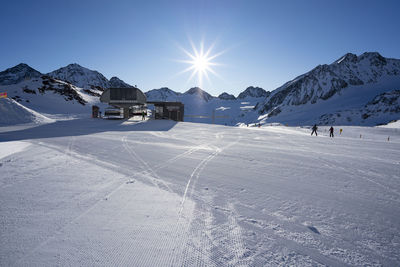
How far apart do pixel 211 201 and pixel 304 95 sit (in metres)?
157

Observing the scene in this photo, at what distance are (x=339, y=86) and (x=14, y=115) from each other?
168m

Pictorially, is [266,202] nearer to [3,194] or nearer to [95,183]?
[95,183]

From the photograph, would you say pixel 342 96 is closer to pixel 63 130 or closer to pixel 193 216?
pixel 63 130

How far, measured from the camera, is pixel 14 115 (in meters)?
19.9

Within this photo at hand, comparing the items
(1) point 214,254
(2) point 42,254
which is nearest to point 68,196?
(2) point 42,254

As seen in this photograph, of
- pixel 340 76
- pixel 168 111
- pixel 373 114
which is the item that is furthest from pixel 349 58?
pixel 168 111

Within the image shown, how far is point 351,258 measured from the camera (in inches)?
90.1

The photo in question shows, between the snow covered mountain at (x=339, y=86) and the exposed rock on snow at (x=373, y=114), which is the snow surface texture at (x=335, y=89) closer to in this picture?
the snow covered mountain at (x=339, y=86)

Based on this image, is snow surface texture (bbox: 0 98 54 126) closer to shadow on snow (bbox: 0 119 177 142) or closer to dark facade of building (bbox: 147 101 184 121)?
shadow on snow (bbox: 0 119 177 142)

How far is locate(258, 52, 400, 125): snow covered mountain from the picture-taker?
117688mm

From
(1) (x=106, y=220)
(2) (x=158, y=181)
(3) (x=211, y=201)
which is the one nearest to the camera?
(1) (x=106, y=220)

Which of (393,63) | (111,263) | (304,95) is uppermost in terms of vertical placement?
(393,63)

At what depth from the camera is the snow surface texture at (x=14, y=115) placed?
1894cm

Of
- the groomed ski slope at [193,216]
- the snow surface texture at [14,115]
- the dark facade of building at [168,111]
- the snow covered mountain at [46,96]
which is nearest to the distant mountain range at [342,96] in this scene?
the snow covered mountain at [46,96]
